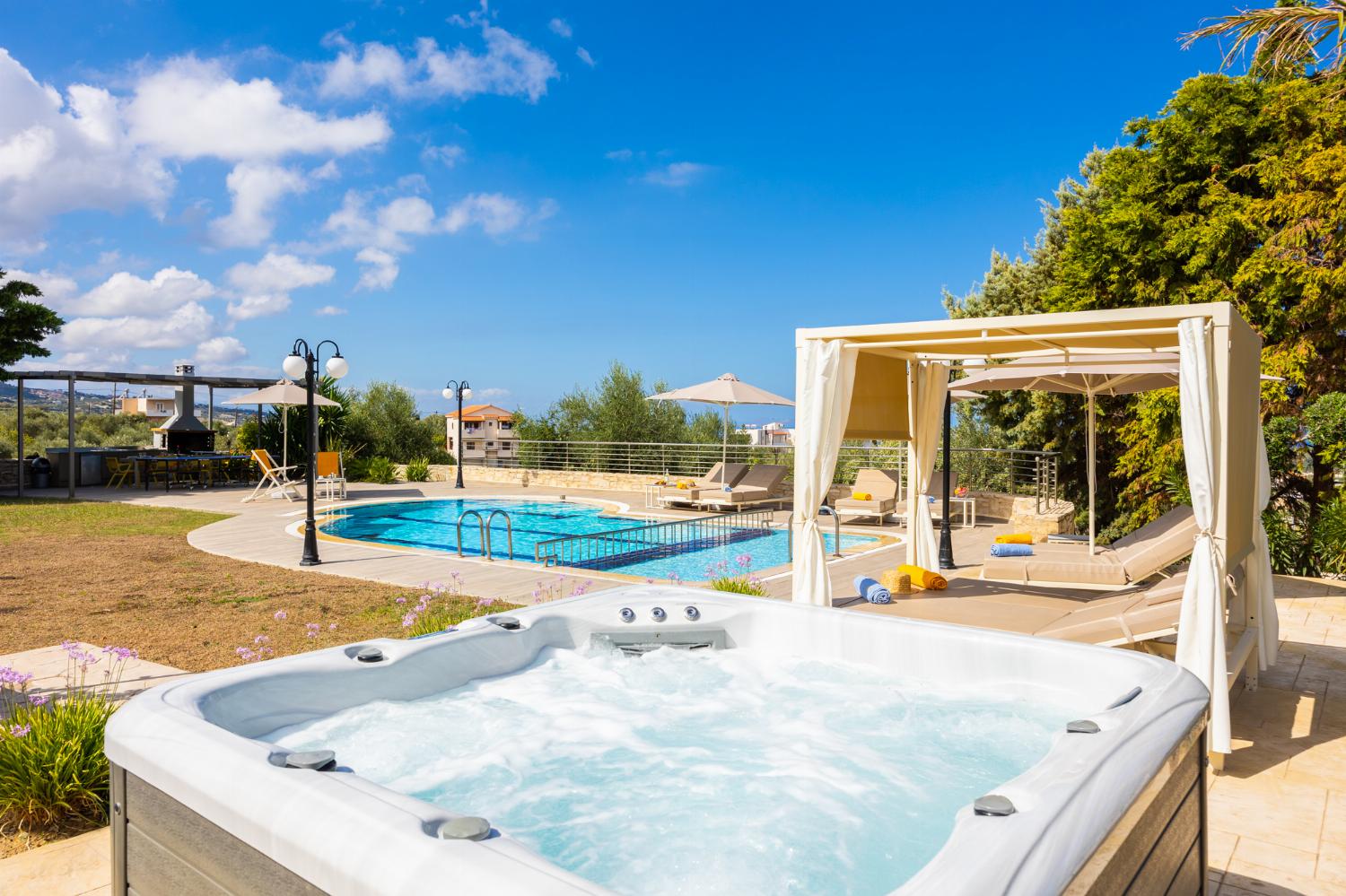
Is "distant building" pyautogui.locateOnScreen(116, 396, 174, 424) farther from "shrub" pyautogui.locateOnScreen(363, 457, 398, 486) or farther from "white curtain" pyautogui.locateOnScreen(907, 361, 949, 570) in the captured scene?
"white curtain" pyautogui.locateOnScreen(907, 361, 949, 570)

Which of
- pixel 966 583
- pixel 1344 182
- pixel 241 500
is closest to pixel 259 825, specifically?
pixel 966 583

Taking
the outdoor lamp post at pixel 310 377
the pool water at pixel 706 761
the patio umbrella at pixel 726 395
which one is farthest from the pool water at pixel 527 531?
the pool water at pixel 706 761

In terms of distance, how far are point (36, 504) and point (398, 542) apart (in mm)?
8570

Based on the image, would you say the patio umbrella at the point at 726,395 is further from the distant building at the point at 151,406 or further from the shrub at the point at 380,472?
the distant building at the point at 151,406

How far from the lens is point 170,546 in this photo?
1037cm

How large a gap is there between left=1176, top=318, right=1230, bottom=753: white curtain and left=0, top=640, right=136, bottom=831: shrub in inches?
195

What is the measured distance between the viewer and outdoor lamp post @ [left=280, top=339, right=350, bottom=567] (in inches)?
356

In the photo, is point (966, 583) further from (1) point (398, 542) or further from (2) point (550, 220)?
(2) point (550, 220)

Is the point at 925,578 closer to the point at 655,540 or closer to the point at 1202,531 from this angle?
the point at 1202,531

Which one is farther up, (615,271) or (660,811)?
(615,271)

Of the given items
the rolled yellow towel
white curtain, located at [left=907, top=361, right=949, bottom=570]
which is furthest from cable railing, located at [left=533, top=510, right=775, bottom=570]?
the rolled yellow towel

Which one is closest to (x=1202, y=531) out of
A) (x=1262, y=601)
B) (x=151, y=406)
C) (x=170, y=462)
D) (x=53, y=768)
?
(x=1262, y=601)

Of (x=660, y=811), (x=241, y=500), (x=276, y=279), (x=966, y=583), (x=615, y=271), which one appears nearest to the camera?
(x=660, y=811)

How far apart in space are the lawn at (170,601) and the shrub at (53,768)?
5.88 feet
